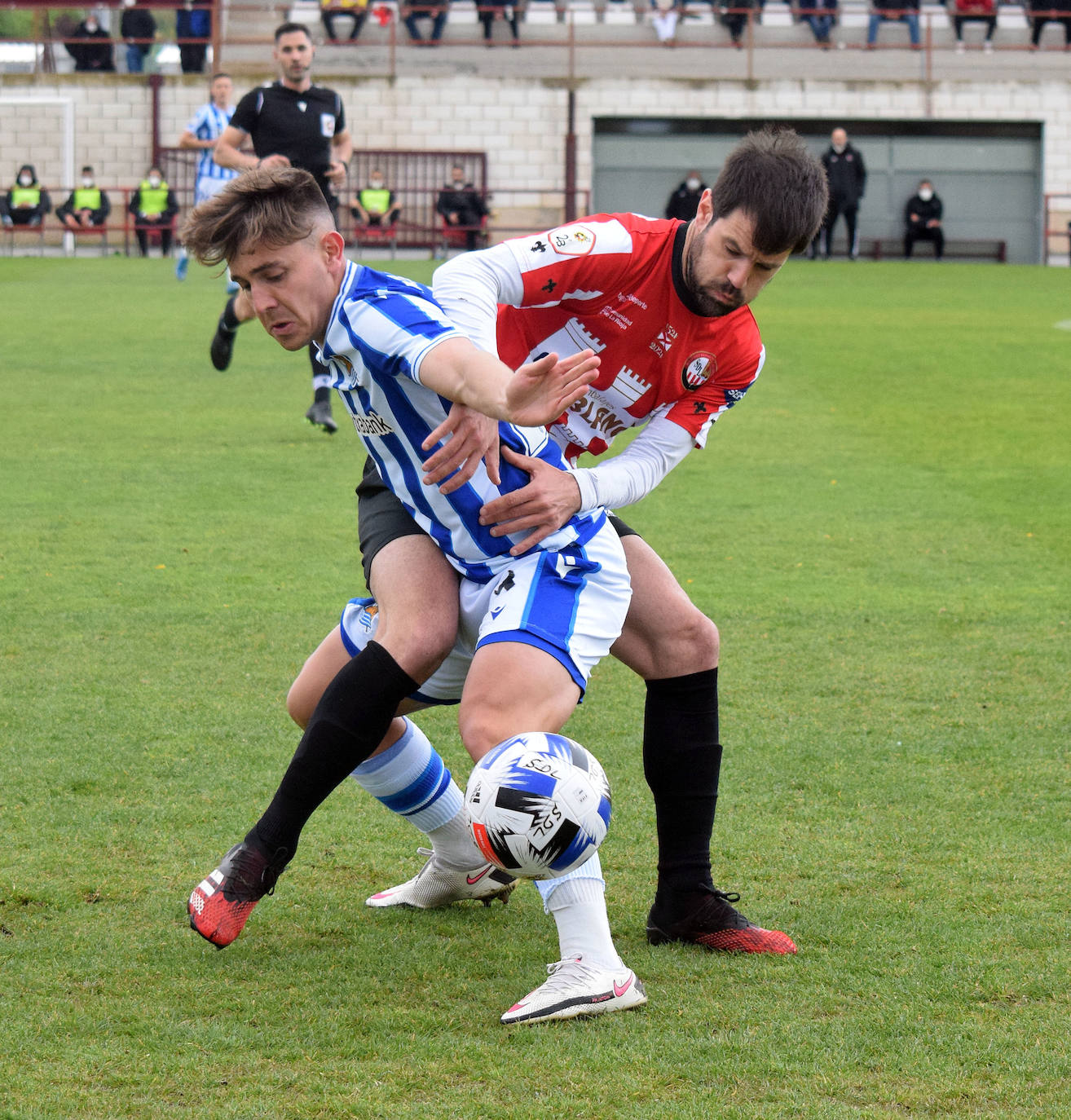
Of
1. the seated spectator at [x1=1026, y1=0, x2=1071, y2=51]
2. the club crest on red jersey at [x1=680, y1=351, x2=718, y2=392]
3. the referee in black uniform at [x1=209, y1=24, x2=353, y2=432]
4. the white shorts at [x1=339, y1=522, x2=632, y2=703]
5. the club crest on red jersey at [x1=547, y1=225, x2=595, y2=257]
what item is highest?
the seated spectator at [x1=1026, y1=0, x2=1071, y2=51]

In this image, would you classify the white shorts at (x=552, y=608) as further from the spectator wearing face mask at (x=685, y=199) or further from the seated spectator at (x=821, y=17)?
the seated spectator at (x=821, y=17)

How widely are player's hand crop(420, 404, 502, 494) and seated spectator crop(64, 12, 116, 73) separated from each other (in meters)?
31.8

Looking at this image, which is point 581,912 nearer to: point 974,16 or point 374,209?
point 374,209

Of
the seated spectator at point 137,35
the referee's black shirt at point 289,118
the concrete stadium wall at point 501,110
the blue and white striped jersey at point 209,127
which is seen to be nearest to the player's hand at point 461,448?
the referee's black shirt at point 289,118

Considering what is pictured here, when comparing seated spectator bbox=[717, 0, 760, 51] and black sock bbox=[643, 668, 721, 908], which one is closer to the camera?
black sock bbox=[643, 668, 721, 908]

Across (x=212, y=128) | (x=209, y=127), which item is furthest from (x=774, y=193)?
(x=212, y=128)

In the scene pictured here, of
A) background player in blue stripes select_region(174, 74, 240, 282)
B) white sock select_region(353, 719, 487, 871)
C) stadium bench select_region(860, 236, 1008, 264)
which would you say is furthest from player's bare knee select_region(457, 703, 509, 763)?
stadium bench select_region(860, 236, 1008, 264)

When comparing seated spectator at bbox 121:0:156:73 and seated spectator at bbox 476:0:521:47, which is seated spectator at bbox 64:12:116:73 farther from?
seated spectator at bbox 476:0:521:47

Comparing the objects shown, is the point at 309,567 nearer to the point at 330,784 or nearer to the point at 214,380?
the point at 330,784

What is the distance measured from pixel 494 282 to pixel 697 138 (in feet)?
99.9

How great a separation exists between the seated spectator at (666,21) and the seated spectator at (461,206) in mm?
7765

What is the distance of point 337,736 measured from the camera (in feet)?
10.5

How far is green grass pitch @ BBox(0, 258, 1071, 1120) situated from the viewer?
2.73 meters

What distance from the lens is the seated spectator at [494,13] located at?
3281cm
